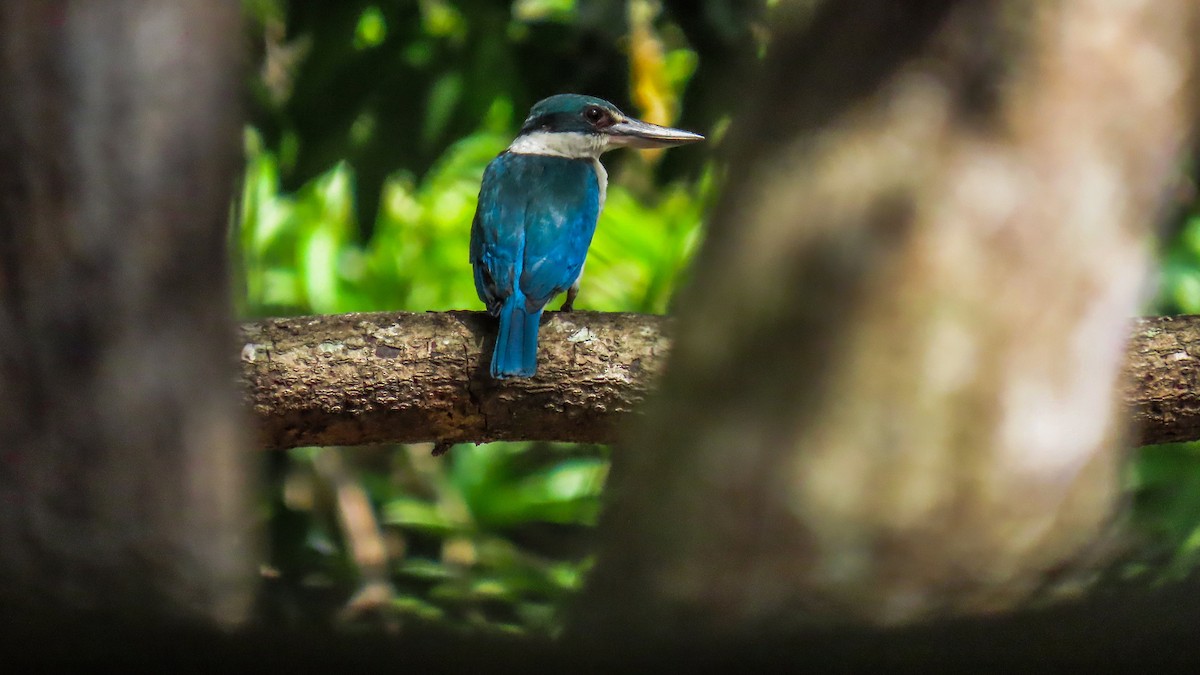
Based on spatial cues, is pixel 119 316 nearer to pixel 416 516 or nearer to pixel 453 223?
pixel 416 516

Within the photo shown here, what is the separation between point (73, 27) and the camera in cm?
148

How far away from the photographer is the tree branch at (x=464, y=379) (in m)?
2.22

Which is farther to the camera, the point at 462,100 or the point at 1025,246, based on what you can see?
the point at 462,100

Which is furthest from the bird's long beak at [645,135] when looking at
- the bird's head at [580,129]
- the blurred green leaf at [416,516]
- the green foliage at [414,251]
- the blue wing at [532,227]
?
the blurred green leaf at [416,516]

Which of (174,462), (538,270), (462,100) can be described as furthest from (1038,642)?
(462,100)

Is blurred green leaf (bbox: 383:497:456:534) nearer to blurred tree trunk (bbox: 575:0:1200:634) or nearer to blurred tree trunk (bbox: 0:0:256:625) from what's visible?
blurred tree trunk (bbox: 0:0:256:625)

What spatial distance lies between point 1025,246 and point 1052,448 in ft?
0.77

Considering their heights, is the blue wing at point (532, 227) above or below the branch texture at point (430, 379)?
above

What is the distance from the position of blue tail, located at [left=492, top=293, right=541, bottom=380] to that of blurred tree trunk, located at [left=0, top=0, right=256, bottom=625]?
79cm

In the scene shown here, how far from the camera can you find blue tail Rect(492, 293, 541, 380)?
2207mm

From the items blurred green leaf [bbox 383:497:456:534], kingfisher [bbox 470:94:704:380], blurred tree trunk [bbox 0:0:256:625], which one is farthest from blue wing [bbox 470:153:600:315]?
blurred green leaf [bbox 383:497:456:534]

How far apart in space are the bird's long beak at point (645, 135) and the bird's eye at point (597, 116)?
22mm

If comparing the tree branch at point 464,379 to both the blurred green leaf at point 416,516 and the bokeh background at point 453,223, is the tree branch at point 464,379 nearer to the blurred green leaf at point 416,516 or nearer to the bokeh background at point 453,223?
the bokeh background at point 453,223

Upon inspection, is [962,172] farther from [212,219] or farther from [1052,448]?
[212,219]
